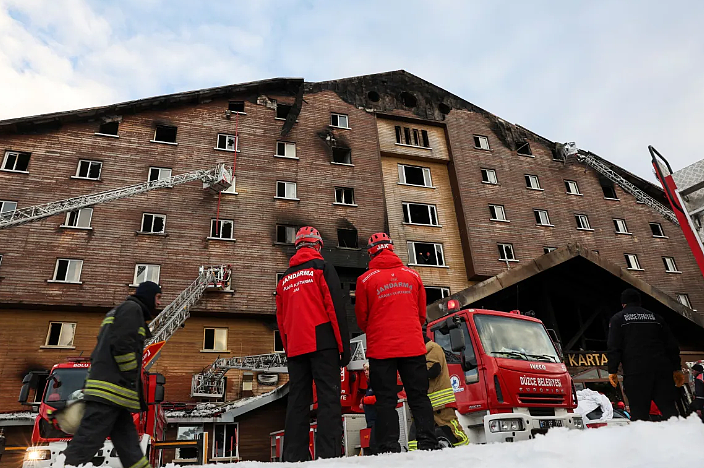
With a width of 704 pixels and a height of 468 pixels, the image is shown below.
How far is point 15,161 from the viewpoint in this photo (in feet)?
74.2

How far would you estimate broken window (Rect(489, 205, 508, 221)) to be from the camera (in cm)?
2895

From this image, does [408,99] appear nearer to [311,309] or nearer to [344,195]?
[344,195]

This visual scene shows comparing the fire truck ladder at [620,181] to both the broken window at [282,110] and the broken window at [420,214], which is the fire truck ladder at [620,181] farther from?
the broken window at [282,110]

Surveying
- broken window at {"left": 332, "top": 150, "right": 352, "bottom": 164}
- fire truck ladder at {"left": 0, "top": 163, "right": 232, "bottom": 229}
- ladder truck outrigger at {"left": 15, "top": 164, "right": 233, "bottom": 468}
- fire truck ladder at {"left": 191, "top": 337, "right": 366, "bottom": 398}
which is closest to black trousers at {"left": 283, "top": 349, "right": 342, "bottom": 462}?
ladder truck outrigger at {"left": 15, "top": 164, "right": 233, "bottom": 468}

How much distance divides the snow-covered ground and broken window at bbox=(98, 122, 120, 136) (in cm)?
2568

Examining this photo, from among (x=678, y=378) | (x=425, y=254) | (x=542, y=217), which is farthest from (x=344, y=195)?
(x=678, y=378)

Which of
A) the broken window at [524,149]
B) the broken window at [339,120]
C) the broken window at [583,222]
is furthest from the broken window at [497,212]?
the broken window at [339,120]

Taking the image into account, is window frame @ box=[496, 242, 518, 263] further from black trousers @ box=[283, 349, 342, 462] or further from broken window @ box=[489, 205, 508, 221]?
black trousers @ box=[283, 349, 342, 462]

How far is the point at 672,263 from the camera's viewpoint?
3081 centimetres

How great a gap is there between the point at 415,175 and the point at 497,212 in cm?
535

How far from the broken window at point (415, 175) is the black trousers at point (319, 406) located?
25111 millimetres

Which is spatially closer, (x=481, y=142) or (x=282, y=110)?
(x=282, y=110)

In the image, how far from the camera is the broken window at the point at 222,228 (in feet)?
77.0

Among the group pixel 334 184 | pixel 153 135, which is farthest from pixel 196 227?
pixel 334 184
